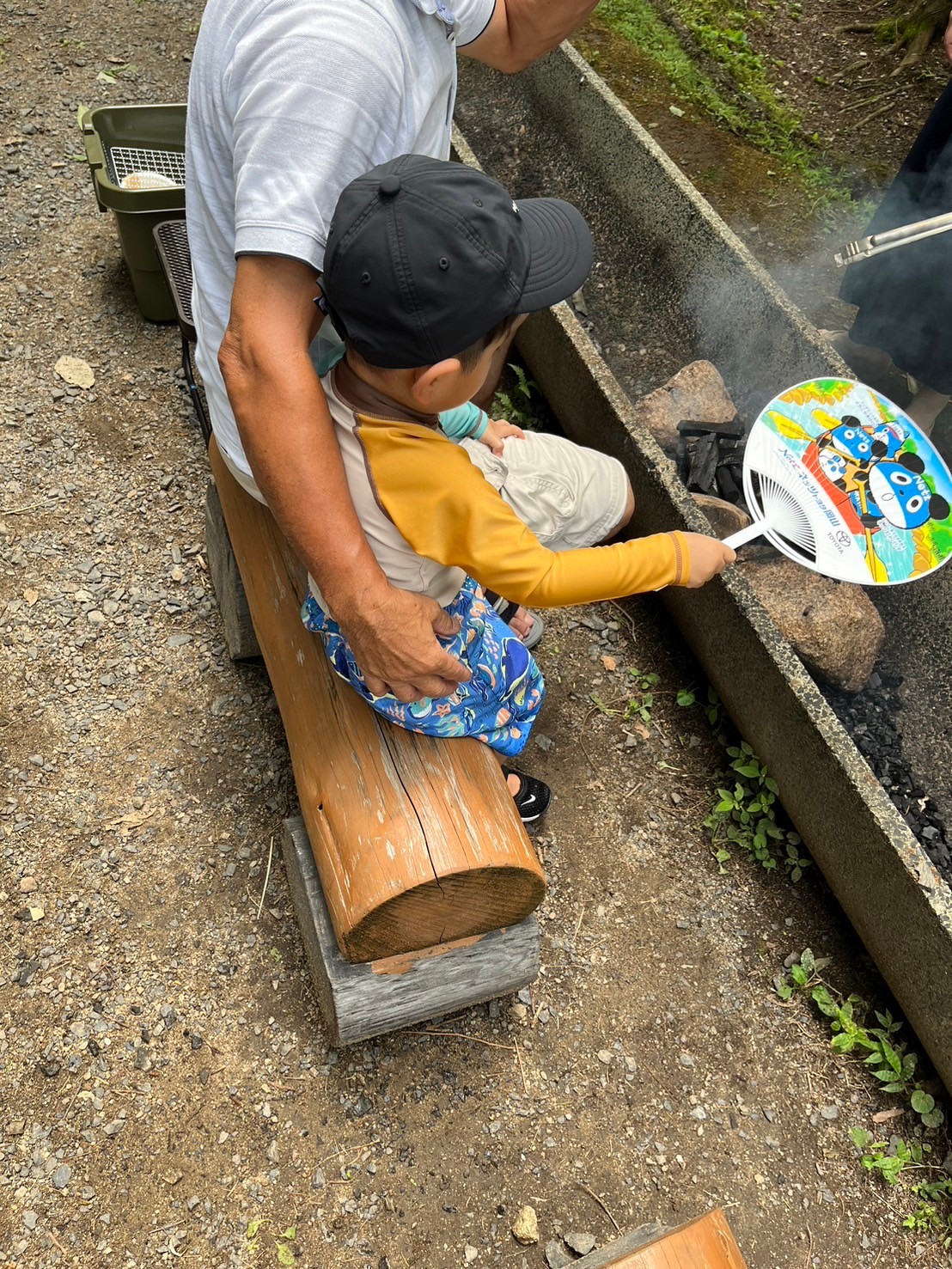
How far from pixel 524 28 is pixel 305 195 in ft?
4.04

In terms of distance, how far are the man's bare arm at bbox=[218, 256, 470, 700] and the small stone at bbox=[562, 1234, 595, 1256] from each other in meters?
1.64

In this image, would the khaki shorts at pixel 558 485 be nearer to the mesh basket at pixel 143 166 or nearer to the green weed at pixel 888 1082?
the green weed at pixel 888 1082

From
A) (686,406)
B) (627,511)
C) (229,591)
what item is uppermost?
(686,406)

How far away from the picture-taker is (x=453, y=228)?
1839mm

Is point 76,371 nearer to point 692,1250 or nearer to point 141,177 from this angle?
point 141,177

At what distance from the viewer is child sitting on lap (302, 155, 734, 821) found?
1.84 meters

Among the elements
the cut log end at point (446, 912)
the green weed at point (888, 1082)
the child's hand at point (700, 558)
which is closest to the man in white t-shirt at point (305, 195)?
the cut log end at point (446, 912)

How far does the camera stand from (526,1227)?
→ 2.55 metres

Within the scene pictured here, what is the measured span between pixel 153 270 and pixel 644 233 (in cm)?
247

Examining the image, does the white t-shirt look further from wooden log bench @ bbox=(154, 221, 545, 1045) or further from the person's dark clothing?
the person's dark clothing

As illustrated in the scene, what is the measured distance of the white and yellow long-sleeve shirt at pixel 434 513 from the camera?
2064mm

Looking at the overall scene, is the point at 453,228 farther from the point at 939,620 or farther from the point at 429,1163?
the point at 939,620

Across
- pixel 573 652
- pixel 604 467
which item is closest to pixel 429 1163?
pixel 573 652

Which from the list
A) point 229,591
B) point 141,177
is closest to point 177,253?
point 141,177
